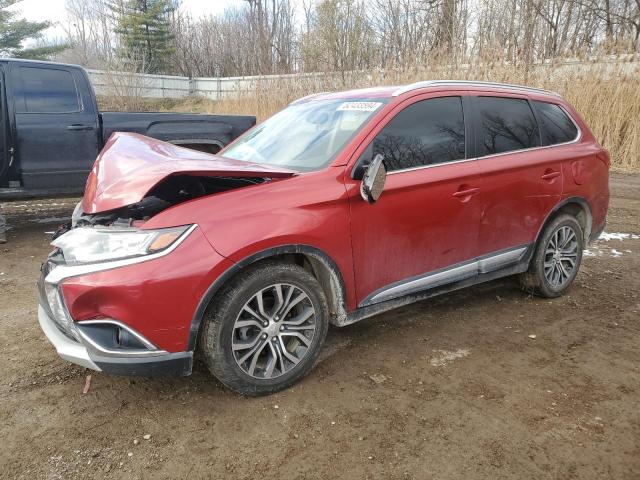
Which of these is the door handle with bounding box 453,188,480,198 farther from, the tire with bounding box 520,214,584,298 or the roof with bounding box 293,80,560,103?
the tire with bounding box 520,214,584,298

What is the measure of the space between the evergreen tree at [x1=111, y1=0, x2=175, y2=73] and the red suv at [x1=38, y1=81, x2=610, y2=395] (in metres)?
32.5

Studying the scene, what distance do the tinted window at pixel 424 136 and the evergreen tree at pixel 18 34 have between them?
1325 inches

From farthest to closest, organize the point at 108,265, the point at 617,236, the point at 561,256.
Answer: the point at 617,236 < the point at 561,256 < the point at 108,265

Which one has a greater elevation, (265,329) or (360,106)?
(360,106)

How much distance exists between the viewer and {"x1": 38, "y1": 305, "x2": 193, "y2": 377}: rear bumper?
2297 mm

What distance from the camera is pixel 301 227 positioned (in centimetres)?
265

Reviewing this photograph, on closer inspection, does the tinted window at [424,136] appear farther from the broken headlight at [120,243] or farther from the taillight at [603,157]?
the taillight at [603,157]

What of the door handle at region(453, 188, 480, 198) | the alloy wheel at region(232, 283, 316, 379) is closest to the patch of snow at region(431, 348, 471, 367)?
the alloy wheel at region(232, 283, 316, 379)

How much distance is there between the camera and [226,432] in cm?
241

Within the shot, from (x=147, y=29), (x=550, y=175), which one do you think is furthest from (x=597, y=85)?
(x=147, y=29)

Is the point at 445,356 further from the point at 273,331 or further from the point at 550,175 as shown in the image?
the point at 550,175

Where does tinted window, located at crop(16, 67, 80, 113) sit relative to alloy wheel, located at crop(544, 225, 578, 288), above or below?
above

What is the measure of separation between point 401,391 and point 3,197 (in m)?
5.43

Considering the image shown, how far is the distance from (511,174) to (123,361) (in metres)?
2.92
